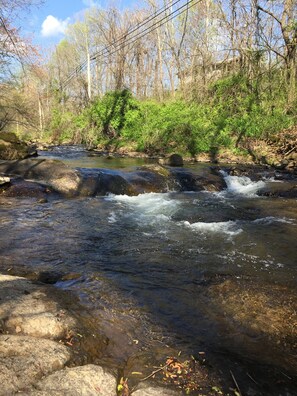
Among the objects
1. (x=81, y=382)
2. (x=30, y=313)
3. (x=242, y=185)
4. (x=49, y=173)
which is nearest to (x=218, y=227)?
(x=30, y=313)

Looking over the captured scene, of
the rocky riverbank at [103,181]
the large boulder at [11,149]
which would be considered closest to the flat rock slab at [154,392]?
the rocky riverbank at [103,181]

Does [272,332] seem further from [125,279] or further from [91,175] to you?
[91,175]

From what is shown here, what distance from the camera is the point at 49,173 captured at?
1079 centimetres

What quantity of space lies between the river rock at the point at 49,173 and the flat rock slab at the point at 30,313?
20.0 feet

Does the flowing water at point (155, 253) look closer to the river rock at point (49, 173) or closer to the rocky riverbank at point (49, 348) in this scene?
the rocky riverbank at point (49, 348)

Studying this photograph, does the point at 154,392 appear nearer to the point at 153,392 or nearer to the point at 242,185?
the point at 153,392

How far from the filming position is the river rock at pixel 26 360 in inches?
86.0

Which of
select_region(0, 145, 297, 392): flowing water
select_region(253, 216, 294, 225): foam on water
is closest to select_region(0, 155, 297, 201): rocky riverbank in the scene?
select_region(0, 145, 297, 392): flowing water

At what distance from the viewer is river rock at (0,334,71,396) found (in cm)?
218

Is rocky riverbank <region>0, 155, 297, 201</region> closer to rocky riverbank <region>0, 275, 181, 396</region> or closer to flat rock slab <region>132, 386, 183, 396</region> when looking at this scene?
rocky riverbank <region>0, 275, 181, 396</region>

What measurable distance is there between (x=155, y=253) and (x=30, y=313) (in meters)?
2.78

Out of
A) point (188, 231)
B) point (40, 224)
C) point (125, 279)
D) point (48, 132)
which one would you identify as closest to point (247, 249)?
point (188, 231)

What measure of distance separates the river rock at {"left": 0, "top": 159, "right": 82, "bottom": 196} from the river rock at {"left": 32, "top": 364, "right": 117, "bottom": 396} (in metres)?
7.41

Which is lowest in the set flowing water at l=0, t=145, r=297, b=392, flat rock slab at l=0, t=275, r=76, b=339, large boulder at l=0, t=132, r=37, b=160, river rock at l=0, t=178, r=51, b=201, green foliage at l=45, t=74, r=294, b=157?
flowing water at l=0, t=145, r=297, b=392
